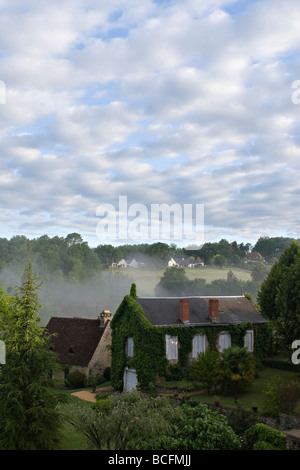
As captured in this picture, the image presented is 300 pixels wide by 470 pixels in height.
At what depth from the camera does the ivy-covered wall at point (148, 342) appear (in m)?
34.2

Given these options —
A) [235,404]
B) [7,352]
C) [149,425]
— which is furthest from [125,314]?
[149,425]

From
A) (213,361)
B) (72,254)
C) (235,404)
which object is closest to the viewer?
(235,404)

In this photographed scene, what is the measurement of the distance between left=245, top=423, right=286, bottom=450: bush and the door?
15848 mm

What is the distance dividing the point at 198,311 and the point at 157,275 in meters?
77.2

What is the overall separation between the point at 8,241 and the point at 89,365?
294 ft

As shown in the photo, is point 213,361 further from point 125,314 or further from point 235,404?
point 125,314

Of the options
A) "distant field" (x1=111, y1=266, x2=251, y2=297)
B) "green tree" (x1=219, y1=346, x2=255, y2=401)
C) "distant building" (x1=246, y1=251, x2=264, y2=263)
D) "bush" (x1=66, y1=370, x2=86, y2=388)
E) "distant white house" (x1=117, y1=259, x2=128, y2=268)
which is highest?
"distant building" (x1=246, y1=251, x2=264, y2=263)

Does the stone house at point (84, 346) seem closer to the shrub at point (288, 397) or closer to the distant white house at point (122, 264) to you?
the shrub at point (288, 397)

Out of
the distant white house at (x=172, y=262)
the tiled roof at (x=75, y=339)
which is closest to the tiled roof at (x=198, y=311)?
the tiled roof at (x=75, y=339)

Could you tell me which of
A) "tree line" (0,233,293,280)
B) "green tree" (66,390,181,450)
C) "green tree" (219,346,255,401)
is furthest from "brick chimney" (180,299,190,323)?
→ "tree line" (0,233,293,280)

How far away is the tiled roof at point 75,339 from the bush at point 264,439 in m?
22.8

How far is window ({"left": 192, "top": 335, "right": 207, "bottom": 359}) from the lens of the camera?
35875 millimetres

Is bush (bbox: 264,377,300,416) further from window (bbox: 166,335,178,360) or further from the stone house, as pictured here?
the stone house

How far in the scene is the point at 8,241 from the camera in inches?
4850
